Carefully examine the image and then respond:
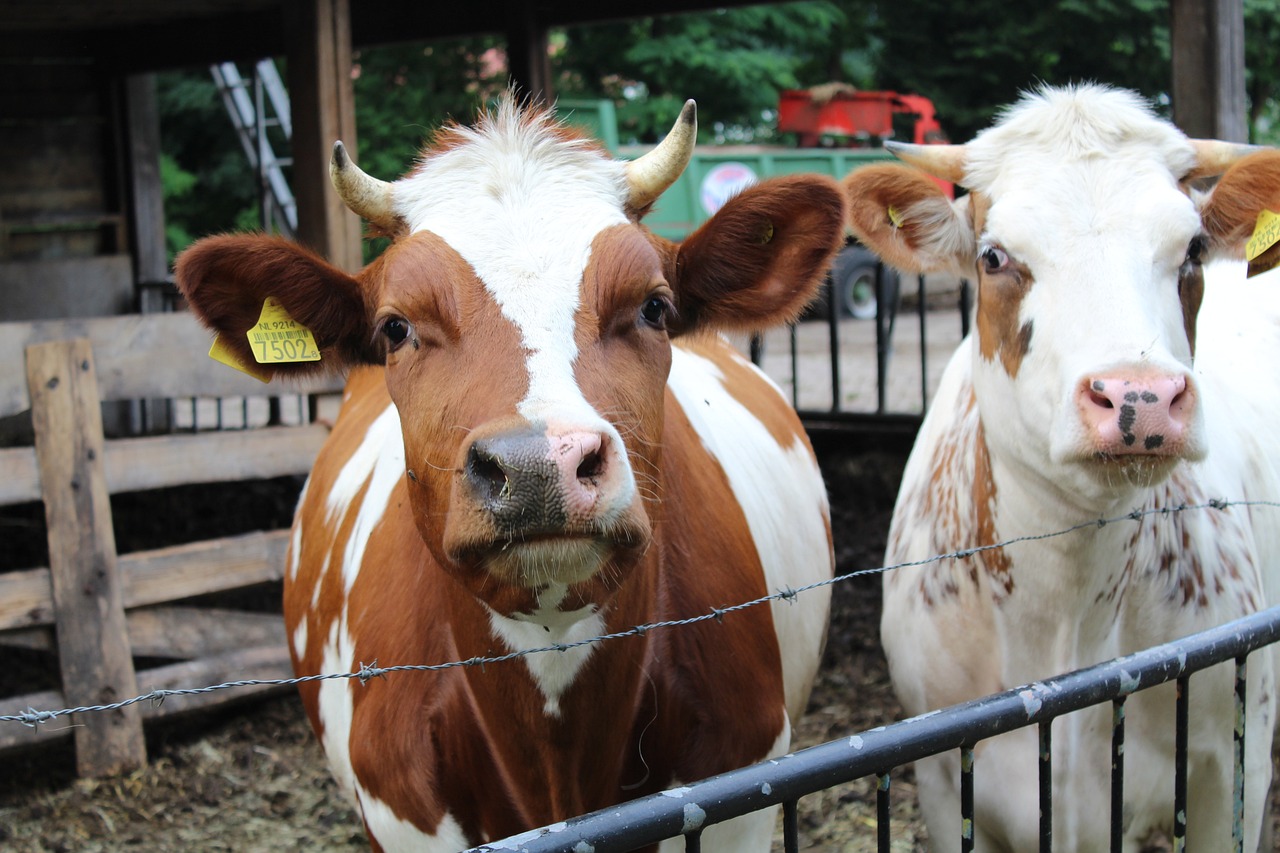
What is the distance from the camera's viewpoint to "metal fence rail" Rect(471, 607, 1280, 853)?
4.55 ft

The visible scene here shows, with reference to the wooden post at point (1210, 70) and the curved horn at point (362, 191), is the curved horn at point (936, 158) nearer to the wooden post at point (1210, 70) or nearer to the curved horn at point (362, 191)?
the curved horn at point (362, 191)

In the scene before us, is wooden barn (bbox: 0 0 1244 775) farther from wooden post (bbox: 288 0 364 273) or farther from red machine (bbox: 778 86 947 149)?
red machine (bbox: 778 86 947 149)

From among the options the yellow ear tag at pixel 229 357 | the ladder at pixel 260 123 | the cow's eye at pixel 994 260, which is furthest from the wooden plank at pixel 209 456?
the ladder at pixel 260 123

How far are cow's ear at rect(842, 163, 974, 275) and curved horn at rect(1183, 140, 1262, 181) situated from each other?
0.52 meters

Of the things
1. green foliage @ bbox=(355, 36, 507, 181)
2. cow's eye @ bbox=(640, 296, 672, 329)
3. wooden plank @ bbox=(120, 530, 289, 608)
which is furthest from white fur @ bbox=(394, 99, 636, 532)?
green foliage @ bbox=(355, 36, 507, 181)

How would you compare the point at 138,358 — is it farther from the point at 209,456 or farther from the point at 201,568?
the point at 201,568

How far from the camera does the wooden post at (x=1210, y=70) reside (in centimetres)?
468

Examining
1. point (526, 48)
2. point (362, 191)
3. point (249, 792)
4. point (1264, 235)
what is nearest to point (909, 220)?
point (1264, 235)

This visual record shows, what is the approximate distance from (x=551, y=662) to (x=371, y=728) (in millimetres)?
488

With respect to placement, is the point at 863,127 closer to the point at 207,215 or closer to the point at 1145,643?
the point at 207,215

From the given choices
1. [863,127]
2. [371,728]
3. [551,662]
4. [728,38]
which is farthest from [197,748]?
[728,38]

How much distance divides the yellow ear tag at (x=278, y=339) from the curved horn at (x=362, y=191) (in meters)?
0.26

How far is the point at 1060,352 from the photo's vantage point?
8.03 feet

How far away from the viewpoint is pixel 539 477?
1.70 m
